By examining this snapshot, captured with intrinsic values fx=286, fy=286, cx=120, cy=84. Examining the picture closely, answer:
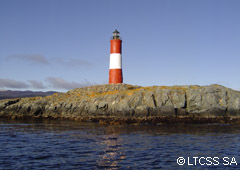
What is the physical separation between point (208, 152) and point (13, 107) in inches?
1487

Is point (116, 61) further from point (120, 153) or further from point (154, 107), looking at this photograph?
point (120, 153)

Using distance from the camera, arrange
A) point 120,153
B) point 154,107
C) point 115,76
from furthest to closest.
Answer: point 115,76 → point 154,107 → point 120,153

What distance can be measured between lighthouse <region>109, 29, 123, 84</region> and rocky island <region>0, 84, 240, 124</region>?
8.09 meters

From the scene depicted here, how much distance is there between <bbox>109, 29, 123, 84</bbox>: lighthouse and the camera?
51.3 metres

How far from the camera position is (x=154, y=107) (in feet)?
122

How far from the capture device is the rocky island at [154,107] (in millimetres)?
36250

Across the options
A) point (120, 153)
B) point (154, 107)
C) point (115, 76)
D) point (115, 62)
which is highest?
point (115, 62)

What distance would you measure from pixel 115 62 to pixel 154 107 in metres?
16.7

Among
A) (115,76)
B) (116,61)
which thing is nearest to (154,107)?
(115,76)

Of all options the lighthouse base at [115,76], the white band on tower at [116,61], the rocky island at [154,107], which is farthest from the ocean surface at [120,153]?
the white band on tower at [116,61]

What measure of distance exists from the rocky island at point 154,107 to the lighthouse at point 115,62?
8.09 meters

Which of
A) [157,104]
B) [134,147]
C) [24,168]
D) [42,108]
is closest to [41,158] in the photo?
[24,168]

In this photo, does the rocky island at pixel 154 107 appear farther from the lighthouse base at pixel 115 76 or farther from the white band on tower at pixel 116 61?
the white band on tower at pixel 116 61

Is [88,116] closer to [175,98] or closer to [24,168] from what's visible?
[175,98]
